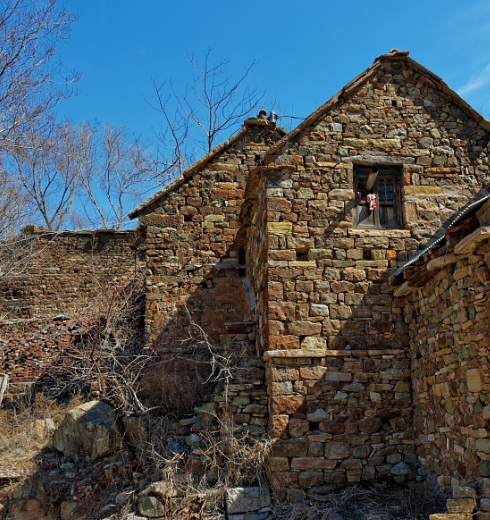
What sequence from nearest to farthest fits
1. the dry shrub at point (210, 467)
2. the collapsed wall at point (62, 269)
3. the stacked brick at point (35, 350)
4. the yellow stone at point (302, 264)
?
the dry shrub at point (210, 467)
the yellow stone at point (302, 264)
the stacked brick at point (35, 350)
the collapsed wall at point (62, 269)

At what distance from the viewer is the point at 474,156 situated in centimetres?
911

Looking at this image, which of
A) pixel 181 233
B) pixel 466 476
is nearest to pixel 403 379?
pixel 466 476

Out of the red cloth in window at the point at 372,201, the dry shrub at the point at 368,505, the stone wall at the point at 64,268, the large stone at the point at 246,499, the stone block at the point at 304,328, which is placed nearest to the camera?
the dry shrub at the point at 368,505

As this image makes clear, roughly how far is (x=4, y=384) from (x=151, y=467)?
531 cm

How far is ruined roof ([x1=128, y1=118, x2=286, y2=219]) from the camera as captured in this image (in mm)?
12305

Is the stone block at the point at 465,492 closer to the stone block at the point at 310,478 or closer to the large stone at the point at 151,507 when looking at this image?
the stone block at the point at 310,478

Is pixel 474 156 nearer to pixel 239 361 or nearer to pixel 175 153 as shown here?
pixel 239 361

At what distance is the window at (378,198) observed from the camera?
876 centimetres

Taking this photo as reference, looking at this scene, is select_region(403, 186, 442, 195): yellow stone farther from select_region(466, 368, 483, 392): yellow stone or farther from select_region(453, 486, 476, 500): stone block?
select_region(453, 486, 476, 500): stone block

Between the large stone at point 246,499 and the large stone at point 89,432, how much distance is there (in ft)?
8.66

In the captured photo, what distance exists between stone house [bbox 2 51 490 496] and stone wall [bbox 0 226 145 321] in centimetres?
905

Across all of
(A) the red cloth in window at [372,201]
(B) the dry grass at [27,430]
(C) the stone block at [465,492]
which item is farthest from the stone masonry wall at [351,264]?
(B) the dry grass at [27,430]

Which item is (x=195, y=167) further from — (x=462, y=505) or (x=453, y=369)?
(x=462, y=505)

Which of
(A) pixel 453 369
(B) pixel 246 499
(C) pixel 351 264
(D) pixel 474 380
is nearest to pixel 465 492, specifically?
(D) pixel 474 380
